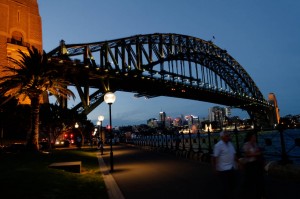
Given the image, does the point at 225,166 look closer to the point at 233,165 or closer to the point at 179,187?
the point at 233,165

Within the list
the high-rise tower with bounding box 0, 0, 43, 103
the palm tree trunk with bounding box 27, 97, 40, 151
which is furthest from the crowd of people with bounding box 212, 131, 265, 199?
the high-rise tower with bounding box 0, 0, 43, 103

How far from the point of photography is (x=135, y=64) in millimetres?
A: 73000

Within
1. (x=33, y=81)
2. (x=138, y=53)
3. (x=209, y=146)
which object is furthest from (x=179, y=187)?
(x=138, y=53)

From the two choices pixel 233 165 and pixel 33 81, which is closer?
pixel 233 165

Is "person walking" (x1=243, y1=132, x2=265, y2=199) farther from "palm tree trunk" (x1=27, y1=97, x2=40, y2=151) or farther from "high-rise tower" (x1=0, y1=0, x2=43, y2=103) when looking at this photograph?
"high-rise tower" (x1=0, y1=0, x2=43, y2=103)

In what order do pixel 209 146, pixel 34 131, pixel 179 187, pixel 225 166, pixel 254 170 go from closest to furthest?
pixel 225 166 → pixel 254 170 → pixel 179 187 → pixel 209 146 → pixel 34 131

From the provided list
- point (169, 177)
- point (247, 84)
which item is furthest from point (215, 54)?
point (169, 177)

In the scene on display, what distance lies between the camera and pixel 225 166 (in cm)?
736

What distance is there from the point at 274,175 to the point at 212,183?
7.56 ft

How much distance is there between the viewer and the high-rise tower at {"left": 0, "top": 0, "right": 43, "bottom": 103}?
166ft

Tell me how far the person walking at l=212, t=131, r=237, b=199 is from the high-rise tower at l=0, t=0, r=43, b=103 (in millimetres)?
47379

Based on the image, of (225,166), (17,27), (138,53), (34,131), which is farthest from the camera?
(138,53)

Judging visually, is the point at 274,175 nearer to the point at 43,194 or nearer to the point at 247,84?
the point at 43,194

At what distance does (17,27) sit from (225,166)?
5235cm
